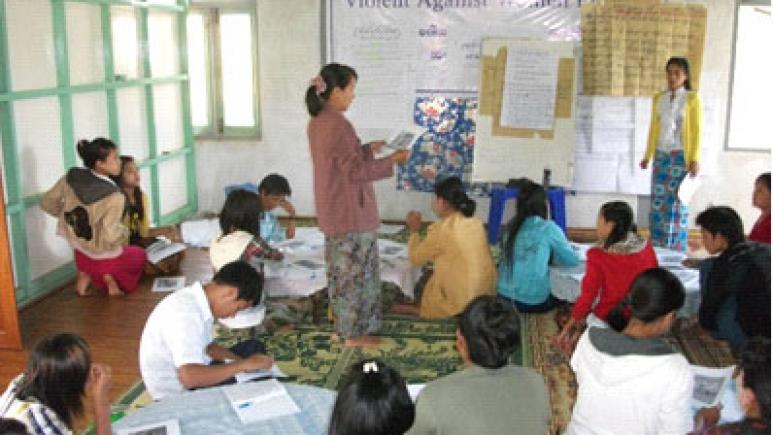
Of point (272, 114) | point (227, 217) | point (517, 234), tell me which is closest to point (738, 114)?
point (517, 234)

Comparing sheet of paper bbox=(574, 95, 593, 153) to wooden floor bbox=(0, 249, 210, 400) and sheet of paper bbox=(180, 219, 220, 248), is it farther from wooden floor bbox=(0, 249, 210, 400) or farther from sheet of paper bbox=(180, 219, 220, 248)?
wooden floor bbox=(0, 249, 210, 400)

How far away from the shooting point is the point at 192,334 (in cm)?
256

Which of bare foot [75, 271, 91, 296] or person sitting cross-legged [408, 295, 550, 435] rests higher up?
person sitting cross-legged [408, 295, 550, 435]

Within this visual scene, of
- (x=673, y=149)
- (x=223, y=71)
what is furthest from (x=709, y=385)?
(x=223, y=71)

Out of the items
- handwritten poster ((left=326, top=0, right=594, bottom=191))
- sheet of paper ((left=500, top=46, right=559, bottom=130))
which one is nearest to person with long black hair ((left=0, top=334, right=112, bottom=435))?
handwritten poster ((left=326, top=0, right=594, bottom=191))

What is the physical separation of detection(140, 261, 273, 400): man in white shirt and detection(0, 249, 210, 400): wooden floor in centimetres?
103

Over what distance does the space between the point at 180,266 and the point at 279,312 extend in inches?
61.6

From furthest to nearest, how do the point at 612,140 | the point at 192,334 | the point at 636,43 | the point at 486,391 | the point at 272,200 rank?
the point at 612,140
the point at 636,43
the point at 272,200
the point at 192,334
the point at 486,391

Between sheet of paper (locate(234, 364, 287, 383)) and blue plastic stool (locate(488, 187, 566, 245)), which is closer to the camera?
sheet of paper (locate(234, 364, 287, 383))

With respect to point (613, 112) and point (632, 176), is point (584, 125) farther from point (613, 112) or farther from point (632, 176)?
point (632, 176)

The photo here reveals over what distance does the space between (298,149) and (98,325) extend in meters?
2.91

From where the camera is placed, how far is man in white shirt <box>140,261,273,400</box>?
2551mm

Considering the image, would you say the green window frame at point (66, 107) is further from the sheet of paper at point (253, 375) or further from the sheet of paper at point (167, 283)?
the sheet of paper at point (253, 375)

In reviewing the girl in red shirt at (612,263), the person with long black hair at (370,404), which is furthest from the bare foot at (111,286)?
the person with long black hair at (370,404)
